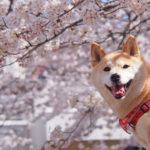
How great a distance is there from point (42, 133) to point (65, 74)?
7.17 ft

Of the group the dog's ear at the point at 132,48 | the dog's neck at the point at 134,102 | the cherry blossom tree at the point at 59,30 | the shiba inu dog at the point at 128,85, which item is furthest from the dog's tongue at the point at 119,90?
the cherry blossom tree at the point at 59,30

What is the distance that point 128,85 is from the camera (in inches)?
75.3

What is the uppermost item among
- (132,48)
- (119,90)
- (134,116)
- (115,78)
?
(132,48)

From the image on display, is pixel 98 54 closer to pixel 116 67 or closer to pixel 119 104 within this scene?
pixel 116 67

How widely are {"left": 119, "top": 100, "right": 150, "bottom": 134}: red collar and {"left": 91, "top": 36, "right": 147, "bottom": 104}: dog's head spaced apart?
0.38ft

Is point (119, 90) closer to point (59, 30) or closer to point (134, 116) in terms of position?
point (134, 116)

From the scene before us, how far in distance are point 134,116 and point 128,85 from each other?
267 millimetres

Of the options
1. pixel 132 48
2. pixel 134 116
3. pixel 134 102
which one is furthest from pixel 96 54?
pixel 134 116

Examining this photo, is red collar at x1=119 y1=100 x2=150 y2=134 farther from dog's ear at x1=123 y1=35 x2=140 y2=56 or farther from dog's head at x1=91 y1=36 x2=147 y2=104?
dog's ear at x1=123 y1=35 x2=140 y2=56

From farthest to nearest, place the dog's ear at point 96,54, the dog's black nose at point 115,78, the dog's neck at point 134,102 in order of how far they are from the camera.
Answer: the dog's ear at point 96,54
the dog's neck at point 134,102
the dog's black nose at point 115,78

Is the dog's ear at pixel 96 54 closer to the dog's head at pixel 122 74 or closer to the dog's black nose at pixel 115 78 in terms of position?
the dog's head at pixel 122 74

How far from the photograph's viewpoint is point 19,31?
7.47 feet

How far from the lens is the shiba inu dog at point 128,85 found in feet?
6.07

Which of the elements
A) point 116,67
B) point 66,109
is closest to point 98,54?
point 116,67
